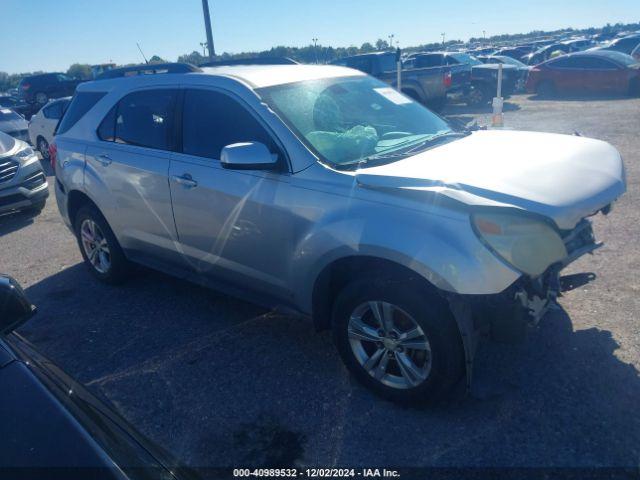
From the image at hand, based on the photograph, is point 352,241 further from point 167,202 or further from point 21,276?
point 21,276

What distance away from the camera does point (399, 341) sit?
10.2 ft

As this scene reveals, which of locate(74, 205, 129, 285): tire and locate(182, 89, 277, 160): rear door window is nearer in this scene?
locate(182, 89, 277, 160): rear door window

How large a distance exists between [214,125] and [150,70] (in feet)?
4.52

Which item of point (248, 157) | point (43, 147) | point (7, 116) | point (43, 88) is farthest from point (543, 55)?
point (248, 157)

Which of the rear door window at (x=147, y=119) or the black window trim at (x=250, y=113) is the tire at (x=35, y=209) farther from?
the black window trim at (x=250, y=113)

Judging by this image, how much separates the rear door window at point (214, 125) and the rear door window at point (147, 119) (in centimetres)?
19

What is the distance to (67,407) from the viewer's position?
1694 millimetres

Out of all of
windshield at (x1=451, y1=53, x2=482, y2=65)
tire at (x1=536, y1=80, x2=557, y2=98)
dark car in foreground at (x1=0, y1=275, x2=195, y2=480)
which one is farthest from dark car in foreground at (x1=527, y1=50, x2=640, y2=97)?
dark car in foreground at (x1=0, y1=275, x2=195, y2=480)

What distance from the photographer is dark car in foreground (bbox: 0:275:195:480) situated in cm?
145

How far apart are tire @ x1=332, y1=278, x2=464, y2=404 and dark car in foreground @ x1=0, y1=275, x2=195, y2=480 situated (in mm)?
1516

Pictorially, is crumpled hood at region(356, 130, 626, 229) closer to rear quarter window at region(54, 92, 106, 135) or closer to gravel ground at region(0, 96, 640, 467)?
gravel ground at region(0, 96, 640, 467)

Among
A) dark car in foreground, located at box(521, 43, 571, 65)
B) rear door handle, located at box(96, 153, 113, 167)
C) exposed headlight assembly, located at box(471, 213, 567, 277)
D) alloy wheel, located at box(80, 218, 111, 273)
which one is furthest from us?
dark car in foreground, located at box(521, 43, 571, 65)

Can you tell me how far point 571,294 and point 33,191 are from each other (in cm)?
750

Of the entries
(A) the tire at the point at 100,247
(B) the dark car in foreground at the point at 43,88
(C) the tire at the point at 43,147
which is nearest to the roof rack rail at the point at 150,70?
(A) the tire at the point at 100,247
